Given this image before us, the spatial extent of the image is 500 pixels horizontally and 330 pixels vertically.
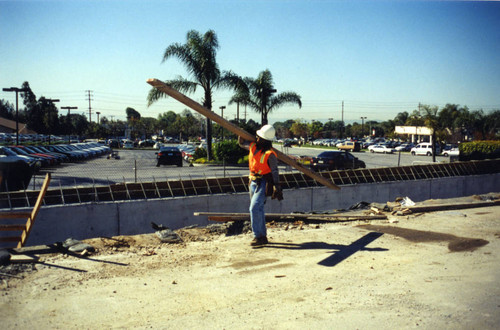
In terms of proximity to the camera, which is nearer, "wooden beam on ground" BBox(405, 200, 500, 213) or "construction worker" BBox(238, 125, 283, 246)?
"construction worker" BBox(238, 125, 283, 246)

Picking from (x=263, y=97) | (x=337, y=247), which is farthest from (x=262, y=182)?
(x=263, y=97)

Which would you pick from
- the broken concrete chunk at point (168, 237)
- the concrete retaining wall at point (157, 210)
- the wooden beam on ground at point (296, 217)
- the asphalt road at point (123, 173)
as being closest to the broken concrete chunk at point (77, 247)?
the broken concrete chunk at point (168, 237)

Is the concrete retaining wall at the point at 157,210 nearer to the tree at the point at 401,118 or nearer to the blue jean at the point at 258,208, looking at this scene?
the blue jean at the point at 258,208

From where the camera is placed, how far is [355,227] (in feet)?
25.6

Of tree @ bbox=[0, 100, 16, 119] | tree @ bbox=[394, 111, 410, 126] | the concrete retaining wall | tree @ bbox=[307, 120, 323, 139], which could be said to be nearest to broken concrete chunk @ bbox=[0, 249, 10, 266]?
the concrete retaining wall

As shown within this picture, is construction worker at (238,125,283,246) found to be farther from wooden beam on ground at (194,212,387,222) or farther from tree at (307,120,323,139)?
tree at (307,120,323,139)

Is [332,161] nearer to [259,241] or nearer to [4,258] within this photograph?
[259,241]

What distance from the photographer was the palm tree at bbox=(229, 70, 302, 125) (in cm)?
3155

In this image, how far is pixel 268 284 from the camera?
487 cm

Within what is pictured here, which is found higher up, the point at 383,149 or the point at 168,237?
the point at 383,149

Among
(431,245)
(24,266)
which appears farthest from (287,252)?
(24,266)

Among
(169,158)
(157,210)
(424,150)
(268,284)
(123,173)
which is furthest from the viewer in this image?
(424,150)

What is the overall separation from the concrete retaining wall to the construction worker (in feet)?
14.6

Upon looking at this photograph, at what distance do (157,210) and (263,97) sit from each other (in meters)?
22.8
